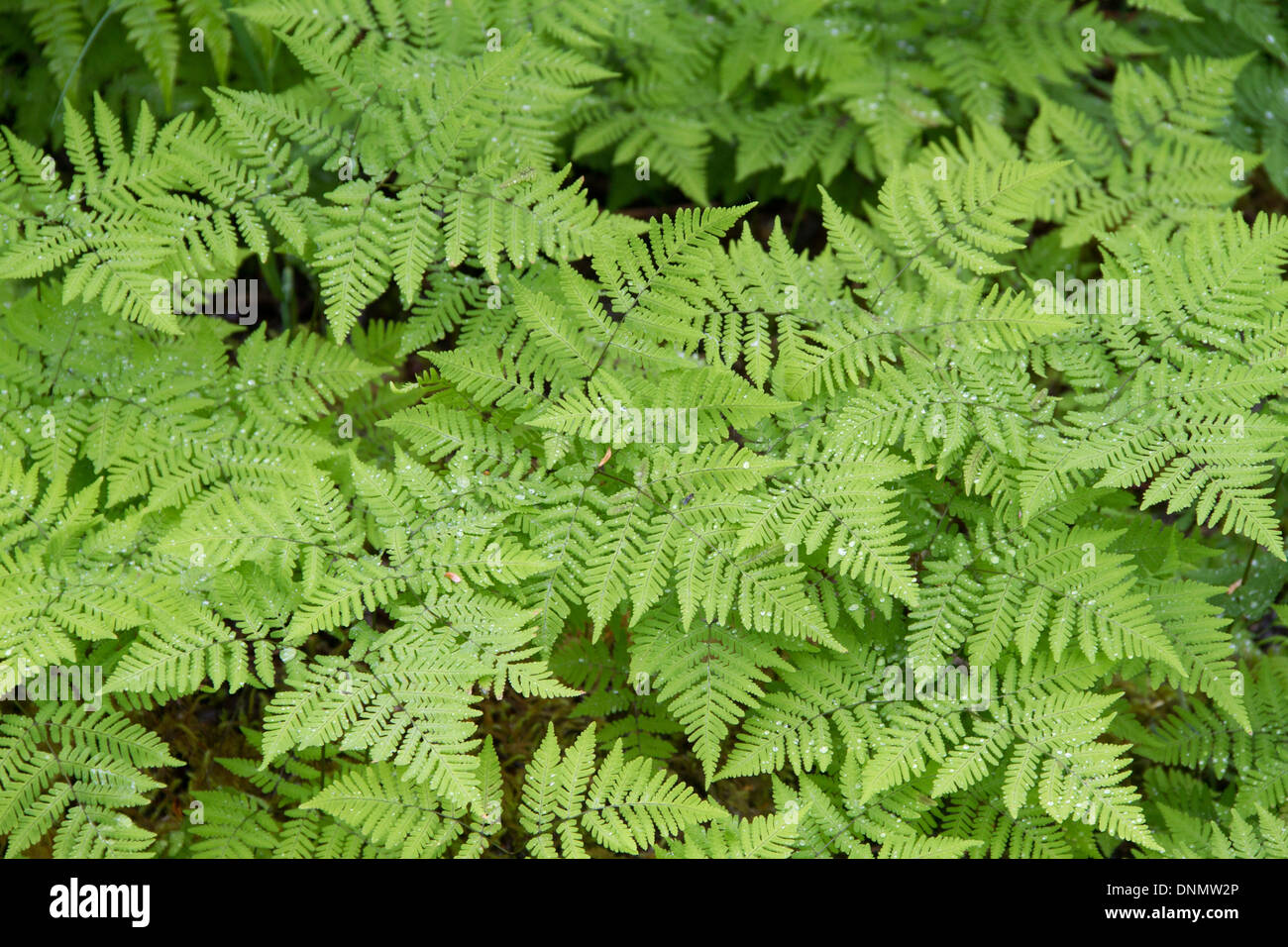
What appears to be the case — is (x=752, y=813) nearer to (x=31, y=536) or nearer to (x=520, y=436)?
(x=520, y=436)

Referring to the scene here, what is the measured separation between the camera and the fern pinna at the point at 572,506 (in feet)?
10.4

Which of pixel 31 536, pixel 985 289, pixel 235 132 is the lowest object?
pixel 31 536

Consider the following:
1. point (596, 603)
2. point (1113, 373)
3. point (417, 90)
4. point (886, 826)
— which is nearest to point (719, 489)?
point (596, 603)

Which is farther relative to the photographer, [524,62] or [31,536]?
[524,62]

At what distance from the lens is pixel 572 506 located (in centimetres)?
333

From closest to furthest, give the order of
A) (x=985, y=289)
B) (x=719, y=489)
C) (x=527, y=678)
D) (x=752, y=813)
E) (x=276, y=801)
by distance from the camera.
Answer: (x=527, y=678)
(x=719, y=489)
(x=276, y=801)
(x=752, y=813)
(x=985, y=289)

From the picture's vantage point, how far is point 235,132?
140 inches

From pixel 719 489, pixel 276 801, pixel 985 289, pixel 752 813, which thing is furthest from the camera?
pixel 985 289

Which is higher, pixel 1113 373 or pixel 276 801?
pixel 1113 373

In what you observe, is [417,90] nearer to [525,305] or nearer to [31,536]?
[525,305]

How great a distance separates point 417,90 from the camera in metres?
3.73

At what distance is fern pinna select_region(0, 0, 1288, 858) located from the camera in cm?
318

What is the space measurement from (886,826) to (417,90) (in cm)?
316

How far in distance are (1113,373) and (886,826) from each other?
1.84 m
